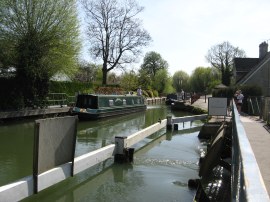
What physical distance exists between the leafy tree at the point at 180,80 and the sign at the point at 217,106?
A: 81.2 meters

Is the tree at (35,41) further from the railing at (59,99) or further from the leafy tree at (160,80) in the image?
the leafy tree at (160,80)

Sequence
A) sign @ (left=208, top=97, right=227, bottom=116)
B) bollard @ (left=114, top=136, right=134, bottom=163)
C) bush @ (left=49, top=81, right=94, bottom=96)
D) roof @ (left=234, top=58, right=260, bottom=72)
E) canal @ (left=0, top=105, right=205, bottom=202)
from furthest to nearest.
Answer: roof @ (left=234, top=58, right=260, bottom=72) < bush @ (left=49, top=81, right=94, bottom=96) < sign @ (left=208, top=97, right=227, bottom=116) < bollard @ (left=114, top=136, right=134, bottom=163) < canal @ (left=0, top=105, right=205, bottom=202)

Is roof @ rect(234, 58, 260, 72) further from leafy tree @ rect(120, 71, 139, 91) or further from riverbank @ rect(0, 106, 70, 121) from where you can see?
riverbank @ rect(0, 106, 70, 121)

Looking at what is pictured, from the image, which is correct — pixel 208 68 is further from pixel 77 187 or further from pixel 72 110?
pixel 77 187

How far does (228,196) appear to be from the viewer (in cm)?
618

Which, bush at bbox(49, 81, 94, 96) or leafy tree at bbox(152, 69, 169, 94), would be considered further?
leafy tree at bbox(152, 69, 169, 94)

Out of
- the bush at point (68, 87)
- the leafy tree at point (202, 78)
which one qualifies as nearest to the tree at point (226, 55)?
the leafy tree at point (202, 78)

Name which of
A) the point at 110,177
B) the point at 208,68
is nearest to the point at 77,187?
the point at 110,177

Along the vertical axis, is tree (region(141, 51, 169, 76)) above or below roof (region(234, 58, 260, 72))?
above

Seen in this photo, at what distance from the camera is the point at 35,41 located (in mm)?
22359

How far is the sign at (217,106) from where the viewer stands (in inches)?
680

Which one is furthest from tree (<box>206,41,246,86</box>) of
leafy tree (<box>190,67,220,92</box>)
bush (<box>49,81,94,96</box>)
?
bush (<box>49,81,94,96</box>)

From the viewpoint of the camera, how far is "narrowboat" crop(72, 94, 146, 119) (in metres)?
21.9

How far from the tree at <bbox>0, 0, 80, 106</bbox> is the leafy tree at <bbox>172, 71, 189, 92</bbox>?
76661 millimetres
